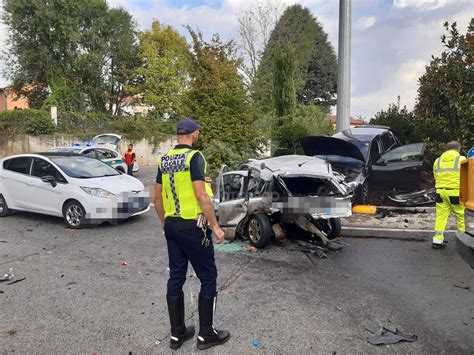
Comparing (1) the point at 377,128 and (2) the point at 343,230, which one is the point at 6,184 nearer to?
(2) the point at 343,230

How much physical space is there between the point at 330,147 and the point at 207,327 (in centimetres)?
663

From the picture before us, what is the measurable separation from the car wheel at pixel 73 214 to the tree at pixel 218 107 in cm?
461

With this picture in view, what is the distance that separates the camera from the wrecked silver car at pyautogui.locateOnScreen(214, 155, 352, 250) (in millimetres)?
6445

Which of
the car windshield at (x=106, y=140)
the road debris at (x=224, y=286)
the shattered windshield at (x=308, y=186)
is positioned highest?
the car windshield at (x=106, y=140)

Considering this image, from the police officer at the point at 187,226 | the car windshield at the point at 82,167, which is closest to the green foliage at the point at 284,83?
the car windshield at the point at 82,167

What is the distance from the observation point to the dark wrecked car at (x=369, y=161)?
923cm

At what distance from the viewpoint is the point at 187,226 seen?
3.38 metres

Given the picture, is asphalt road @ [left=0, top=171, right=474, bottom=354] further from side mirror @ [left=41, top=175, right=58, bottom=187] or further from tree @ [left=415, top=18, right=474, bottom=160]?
tree @ [left=415, top=18, right=474, bottom=160]

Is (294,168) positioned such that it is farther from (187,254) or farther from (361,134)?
(361,134)

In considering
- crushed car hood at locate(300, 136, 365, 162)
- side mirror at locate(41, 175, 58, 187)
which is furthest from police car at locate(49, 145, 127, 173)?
crushed car hood at locate(300, 136, 365, 162)

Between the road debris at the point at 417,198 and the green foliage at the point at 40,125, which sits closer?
the road debris at the point at 417,198

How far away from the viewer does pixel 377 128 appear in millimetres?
11125

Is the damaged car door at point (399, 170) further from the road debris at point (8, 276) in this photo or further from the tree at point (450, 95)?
the road debris at point (8, 276)

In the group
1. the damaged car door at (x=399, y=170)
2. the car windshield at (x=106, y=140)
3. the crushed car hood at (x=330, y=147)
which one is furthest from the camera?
the car windshield at (x=106, y=140)
